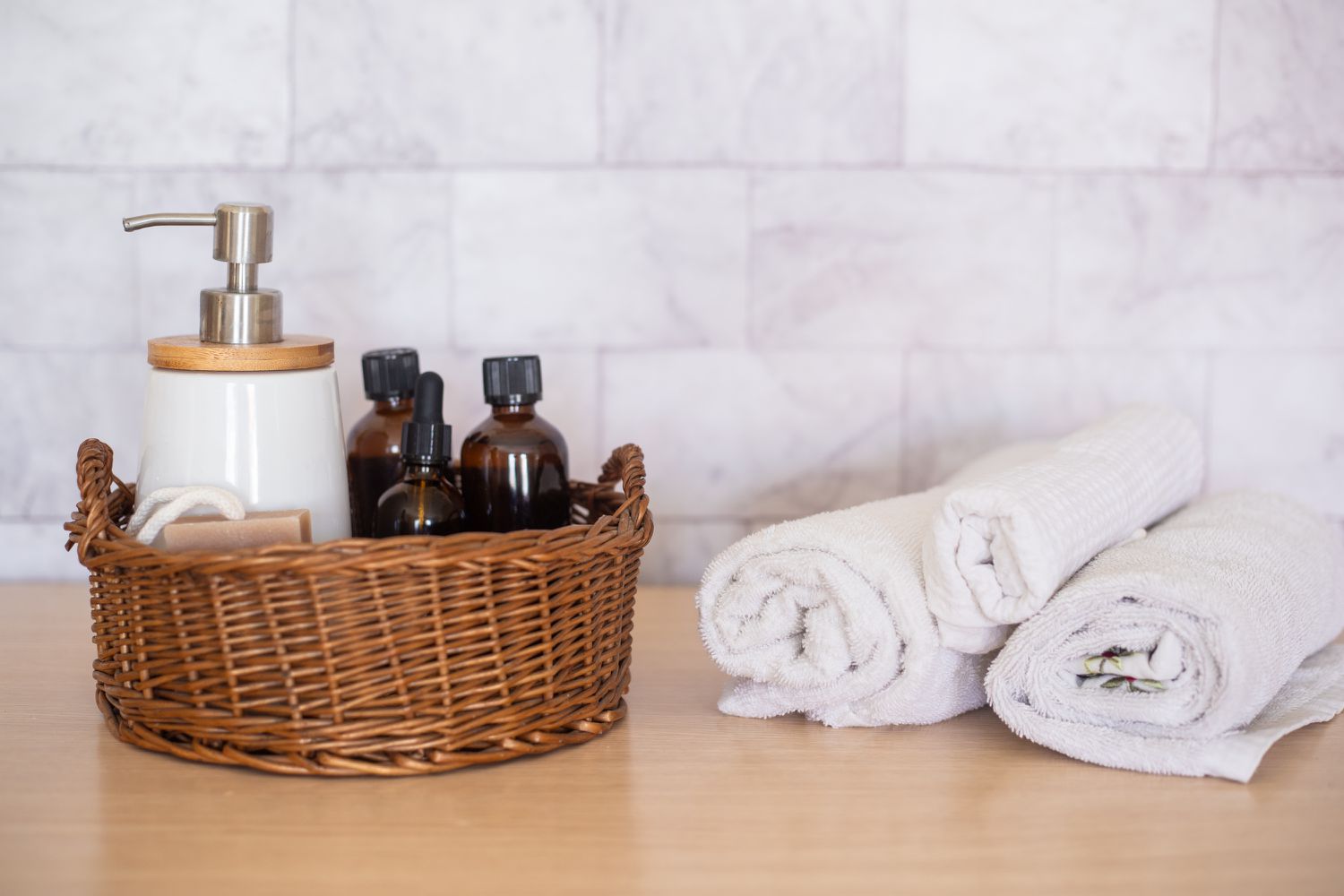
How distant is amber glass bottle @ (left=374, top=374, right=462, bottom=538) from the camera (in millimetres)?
658

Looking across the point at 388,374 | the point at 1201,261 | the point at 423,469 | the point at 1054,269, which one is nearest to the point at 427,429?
the point at 423,469

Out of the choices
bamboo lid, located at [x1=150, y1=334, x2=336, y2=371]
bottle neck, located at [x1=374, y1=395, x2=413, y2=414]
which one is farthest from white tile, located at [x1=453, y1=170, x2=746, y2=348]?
bamboo lid, located at [x1=150, y1=334, x2=336, y2=371]

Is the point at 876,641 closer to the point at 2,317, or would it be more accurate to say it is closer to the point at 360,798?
the point at 360,798

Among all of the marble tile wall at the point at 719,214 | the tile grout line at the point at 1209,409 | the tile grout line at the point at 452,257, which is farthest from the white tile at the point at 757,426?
the tile grout line at the point at 1209,409

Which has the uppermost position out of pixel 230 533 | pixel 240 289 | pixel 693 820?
pixel 240 289

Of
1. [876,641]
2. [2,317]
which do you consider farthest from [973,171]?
[2,317]

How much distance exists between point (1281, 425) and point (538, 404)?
2.12 feet

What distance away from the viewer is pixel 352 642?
0.58 m

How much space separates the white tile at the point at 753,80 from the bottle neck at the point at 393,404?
34cm

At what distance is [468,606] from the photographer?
59cm

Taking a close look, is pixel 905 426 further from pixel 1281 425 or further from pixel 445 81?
pixel 445 81

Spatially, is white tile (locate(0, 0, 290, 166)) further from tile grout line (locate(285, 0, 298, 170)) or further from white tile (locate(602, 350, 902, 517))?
white tile (locate(602, 350, 902, 517))

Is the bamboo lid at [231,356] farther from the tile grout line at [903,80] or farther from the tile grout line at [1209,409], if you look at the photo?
the tile grout line at [1209,409]

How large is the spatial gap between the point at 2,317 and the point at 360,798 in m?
0.66
